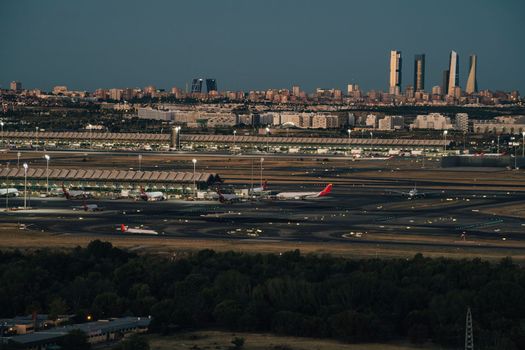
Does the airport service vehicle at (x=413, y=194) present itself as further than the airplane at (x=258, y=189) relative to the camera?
No

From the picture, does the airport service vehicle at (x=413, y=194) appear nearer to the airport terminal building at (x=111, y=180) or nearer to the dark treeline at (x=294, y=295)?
the airport terminal building at (x=111, y=180)

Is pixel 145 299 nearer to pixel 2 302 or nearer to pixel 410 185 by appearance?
pixel 2 302

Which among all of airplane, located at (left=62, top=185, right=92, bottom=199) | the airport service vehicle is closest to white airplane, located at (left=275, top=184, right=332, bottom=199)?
the airport service vehicle

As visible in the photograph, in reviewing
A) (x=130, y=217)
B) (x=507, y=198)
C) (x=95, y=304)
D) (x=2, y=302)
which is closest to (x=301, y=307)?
(x=95, y=304)

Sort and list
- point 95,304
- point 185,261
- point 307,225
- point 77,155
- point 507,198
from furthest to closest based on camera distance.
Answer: point 77,155 → point 507,198 → point 307,225 → point 185,261 → point 95,304

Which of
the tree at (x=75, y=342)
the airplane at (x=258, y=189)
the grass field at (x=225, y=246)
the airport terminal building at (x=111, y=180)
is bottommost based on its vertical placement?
the tree at (x=75, y=342)

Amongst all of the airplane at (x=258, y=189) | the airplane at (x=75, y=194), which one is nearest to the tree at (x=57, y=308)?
the airplane at (x=75, y=194)

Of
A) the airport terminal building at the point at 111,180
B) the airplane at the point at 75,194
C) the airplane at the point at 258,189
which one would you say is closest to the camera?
the airplane at the point at 75,194
